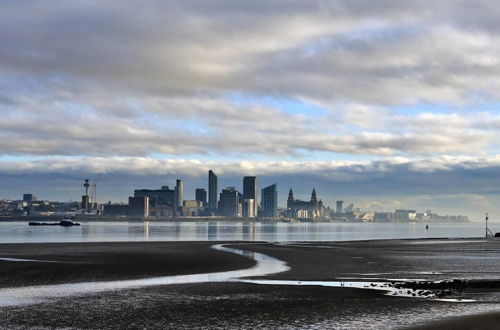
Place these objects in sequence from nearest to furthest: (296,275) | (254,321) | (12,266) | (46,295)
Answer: (254,321), (46,295), (296,275), (12,266)

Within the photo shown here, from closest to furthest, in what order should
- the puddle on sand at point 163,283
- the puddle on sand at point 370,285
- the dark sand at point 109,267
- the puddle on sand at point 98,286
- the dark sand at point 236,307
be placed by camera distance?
1. the dark sand at point 236,307
2. the puddle on sand at point 98,286
3. the puddle on sand at point 163,283
4. the puddle on sand at point 370,285
5. the dark sand at point 109,267

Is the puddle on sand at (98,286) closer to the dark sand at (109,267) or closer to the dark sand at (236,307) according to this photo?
the dark sand at (236,307)

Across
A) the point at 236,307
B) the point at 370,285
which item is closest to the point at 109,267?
the point at 370,285

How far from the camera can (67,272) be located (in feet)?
187

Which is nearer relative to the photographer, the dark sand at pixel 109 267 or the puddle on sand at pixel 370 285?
the puddle on sand at pixel 370 285

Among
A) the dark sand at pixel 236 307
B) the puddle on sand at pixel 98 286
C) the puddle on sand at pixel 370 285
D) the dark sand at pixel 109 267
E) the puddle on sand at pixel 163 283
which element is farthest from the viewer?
the dark sand at pixel 109 267

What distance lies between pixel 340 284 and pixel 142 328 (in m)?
22.6

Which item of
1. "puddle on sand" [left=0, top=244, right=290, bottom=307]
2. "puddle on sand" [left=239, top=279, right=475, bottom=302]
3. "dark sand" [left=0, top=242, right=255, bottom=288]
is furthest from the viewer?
"dark sand" [left=0, top=242, right=255, bottom=288]

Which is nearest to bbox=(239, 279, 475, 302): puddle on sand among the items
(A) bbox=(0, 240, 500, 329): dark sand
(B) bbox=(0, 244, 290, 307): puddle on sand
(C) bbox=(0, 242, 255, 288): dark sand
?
(A) bbox=(0, 240, 500, 329): dark sand

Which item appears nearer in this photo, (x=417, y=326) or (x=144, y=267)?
(x=417, y=326)

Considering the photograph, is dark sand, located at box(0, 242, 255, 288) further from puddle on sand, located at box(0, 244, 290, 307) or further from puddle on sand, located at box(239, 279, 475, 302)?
puddle on sand, located at box(239, 279, 475, 302)

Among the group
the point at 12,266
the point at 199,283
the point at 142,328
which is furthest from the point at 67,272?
the point at 142,328

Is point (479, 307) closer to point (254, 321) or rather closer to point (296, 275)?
point (254, 321)

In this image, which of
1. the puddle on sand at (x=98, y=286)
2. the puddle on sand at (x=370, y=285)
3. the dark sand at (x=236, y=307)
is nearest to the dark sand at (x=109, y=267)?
the dark sand at (x=236, y=307)
